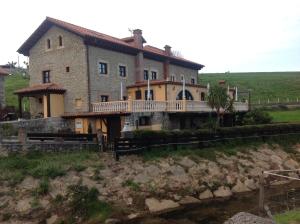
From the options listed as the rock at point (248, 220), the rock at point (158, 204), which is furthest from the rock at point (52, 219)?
the rock at point (248, 220)

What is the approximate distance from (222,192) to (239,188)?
4.91 ft

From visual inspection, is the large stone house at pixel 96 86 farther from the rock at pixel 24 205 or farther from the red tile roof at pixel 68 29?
the rock at pixel 24 205

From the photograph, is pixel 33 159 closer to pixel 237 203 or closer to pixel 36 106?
pixel 237 203

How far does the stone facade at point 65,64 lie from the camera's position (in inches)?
1369

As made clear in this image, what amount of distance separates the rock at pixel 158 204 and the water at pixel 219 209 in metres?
0.60

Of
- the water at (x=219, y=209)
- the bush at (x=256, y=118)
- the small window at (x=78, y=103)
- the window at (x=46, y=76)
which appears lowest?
the water at (x=219, y=209)

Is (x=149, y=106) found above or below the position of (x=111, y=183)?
above

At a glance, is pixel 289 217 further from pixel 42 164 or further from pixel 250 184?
pixel 42 164

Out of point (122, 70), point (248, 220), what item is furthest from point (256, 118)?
point (248, 220)

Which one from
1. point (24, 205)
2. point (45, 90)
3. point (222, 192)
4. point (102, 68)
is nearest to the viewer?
point (24, 205)

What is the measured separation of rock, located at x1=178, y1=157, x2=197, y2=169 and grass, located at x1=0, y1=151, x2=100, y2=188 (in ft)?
17.0

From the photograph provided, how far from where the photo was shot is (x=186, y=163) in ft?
84.0

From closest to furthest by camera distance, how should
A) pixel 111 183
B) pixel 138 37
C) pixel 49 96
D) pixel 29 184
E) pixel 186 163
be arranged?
pixel 29 184
pixel 111 183
pixel 186 163
pixel 49 96
pixel 138 37

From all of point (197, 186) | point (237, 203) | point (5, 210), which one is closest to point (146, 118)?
point (197, 186)
